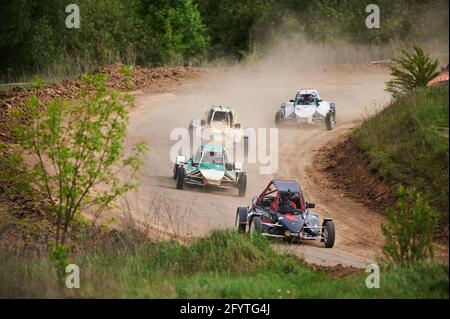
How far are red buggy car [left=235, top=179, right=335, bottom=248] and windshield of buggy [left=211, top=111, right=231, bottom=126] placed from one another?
9.36m

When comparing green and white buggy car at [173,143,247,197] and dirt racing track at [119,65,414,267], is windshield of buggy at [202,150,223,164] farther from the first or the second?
dirt racing track at [119,65,414,267]

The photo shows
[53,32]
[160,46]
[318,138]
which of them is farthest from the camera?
[160,46]

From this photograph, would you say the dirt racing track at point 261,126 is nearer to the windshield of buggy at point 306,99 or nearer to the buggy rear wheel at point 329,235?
the buggy rear wheel at point 329,235

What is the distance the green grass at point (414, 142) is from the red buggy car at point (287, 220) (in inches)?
134

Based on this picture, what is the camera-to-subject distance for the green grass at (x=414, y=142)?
25047mm

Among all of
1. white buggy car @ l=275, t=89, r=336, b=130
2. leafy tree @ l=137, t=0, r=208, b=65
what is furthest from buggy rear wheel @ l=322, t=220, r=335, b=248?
leafy tree @ l=137, t=0, r=208, b=65

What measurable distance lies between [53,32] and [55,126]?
101ft

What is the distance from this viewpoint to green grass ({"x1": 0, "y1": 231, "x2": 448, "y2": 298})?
1505 centimetres

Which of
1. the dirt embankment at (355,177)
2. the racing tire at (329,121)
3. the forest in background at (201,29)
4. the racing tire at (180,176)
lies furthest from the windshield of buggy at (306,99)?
the forest in background at (201,29)

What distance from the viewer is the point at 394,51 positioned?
5375 cm

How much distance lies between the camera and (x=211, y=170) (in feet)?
89.5

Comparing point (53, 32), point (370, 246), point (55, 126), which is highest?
point (53, 32)

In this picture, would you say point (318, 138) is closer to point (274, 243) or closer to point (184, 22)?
point (274, 243)
